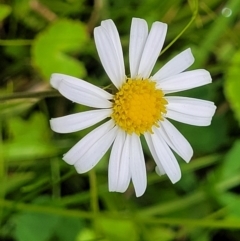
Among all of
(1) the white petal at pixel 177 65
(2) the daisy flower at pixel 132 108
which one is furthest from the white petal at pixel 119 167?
(1) the white petal at pixel 177 65

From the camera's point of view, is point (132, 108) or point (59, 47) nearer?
point (132, 108)

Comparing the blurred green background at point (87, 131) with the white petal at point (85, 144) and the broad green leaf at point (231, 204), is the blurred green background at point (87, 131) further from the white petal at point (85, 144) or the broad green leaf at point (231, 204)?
the white petal at point (85, 144)

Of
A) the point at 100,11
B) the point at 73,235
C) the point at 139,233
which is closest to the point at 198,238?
the point at 139,233

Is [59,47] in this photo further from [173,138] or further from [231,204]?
[231,204]

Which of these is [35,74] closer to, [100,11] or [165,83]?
[100,11]

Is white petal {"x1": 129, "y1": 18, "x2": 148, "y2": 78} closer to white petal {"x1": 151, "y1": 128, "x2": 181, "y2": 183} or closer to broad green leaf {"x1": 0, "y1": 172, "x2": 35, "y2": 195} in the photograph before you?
white petal {"x1": 151, "y1": 128, "x2": 181, "y2": 183}

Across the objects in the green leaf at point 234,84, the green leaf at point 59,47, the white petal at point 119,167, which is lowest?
the white petal at point 119,167

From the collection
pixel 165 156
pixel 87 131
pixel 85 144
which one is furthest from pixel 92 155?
pixel 87 131
